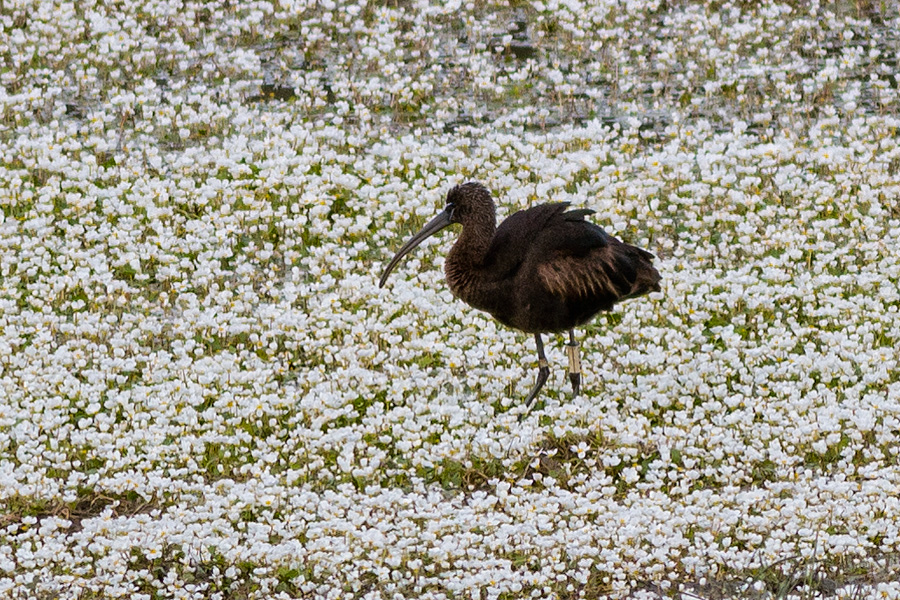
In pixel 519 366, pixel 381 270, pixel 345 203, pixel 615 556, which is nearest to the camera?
pixel 615 556

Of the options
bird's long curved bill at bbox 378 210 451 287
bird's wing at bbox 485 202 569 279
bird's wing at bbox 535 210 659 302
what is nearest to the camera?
bird's wing at bbox 535 210 659 302

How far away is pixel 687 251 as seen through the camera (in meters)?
12.4

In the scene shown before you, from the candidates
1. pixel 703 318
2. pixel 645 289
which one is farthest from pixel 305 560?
pixel 703 318

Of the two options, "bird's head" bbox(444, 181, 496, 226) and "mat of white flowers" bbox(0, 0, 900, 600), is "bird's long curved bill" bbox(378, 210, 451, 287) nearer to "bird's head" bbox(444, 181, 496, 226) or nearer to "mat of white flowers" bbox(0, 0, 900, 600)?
"bird's head" bbox(444, 181, 496, 226)

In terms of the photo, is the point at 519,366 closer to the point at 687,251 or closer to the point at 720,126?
the point at 687,251

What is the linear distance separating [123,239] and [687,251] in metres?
5.06

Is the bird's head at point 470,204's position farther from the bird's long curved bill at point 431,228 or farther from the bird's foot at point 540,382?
the bird's foot at point 540,382

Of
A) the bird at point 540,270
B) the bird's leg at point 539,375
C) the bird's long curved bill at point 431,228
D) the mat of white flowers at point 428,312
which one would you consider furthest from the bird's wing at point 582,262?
the bird's long curved bill at point 431,228

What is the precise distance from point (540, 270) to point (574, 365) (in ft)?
2.71

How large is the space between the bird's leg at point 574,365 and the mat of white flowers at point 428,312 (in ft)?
0.43

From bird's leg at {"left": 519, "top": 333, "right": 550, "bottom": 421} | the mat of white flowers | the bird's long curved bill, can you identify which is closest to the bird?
bird's leg at {"left": 519, "top": 333, "right": 550, "bottom": 421}

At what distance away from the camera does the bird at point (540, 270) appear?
991 cm

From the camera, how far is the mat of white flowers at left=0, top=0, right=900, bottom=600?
Result: 8.34 metres

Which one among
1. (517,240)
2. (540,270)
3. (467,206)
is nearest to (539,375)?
(540,270)
